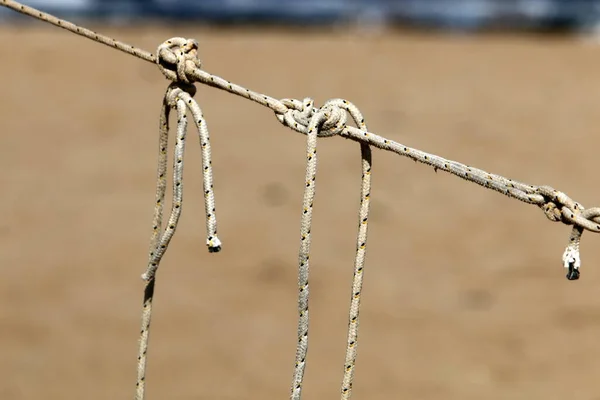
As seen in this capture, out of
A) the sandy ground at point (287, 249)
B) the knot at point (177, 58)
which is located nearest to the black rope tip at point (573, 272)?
the knot at point (177, 58)

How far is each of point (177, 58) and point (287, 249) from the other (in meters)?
2.31

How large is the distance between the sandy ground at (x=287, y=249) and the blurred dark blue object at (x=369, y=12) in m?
2.89

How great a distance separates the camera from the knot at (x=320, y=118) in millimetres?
1098

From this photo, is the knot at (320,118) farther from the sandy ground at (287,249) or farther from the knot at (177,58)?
the sandy ground at (287,249)

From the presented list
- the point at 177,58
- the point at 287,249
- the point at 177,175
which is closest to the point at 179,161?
the point at 177,175

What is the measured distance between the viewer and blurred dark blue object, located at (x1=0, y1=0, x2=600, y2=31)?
8.83m

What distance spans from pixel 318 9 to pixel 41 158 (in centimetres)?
521

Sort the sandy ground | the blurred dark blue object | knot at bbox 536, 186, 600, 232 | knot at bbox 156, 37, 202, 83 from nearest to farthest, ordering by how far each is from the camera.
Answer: knot at bbox 536, 186, 600, 232 < knot at bbox 156, 37, 202, 83 < the sandy ground < the blurred dark blue object

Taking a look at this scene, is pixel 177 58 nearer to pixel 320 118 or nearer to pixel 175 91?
pixel 175 91

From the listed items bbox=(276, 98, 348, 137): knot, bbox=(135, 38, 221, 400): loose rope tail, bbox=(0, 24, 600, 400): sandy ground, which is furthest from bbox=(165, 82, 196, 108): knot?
bbox=(0, 24, 600, 400): sandy ground

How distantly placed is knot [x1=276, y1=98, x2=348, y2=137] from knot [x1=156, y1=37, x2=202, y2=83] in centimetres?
14

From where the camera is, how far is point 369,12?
29.4 feet

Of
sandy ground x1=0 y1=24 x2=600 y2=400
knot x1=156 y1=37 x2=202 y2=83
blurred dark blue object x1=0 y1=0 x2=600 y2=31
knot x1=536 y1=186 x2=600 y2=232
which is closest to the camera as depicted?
knot x1=536 y1=186 x2=600 y2=232

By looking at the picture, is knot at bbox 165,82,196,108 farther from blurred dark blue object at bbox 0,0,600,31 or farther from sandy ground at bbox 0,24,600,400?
blurred dark blue object at bbox 0,0,600,31
